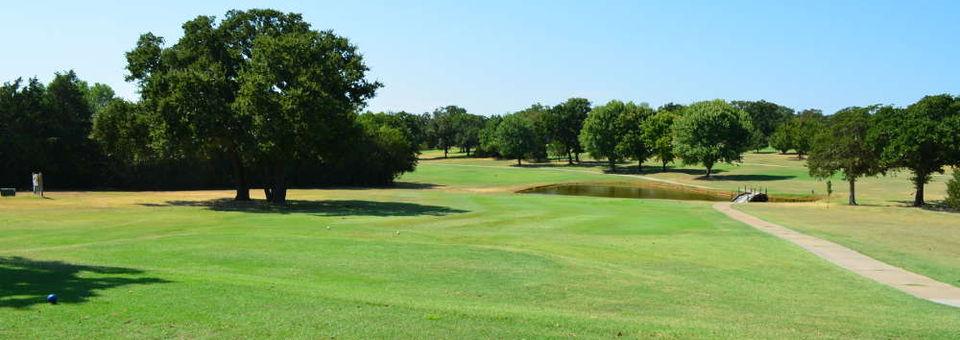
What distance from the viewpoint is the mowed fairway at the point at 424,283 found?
9.16 m

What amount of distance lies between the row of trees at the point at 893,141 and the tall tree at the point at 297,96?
3466cm

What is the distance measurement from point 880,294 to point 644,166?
10398 centimetres

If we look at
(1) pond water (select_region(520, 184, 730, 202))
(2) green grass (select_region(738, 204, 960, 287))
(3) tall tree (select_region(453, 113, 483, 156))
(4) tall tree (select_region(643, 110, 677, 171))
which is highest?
(3) tall tree (select_region(453, 113, 483, 156))

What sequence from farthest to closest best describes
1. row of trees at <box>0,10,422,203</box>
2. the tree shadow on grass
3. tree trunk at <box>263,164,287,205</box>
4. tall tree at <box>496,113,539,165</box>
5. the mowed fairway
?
tall tree at <box>496,113,539,165</box>
the tree shadow on grass
tree trunk at <box>263,164,287,205</box>
row of trees at <box>0,10,422,203</box>
the mowed fairway

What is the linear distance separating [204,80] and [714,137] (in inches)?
2782

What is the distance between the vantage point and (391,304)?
1059 cm

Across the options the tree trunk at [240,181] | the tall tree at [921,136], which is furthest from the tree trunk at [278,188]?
the tall tree at [921,136]

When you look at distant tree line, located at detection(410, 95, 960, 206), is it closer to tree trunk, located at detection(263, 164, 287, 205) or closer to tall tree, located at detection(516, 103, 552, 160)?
tall tree, located at detection(516, 103, 552, 160)

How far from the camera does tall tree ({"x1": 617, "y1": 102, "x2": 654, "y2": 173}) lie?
10512cm

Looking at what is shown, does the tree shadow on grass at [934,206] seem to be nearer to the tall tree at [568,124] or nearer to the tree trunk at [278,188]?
the tree trunk at [278,188]

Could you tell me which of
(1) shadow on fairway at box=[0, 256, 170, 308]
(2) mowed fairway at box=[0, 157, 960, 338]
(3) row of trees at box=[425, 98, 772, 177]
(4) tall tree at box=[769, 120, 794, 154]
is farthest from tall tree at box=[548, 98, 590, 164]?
(1) shadow on fairway at box=[0, 256, 170, 308]

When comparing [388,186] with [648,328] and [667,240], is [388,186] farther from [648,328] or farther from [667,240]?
[648,328]

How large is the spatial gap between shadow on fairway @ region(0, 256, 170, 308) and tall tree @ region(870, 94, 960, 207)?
156 ft

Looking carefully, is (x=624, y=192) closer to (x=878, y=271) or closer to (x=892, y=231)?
(x=892, y=231)
